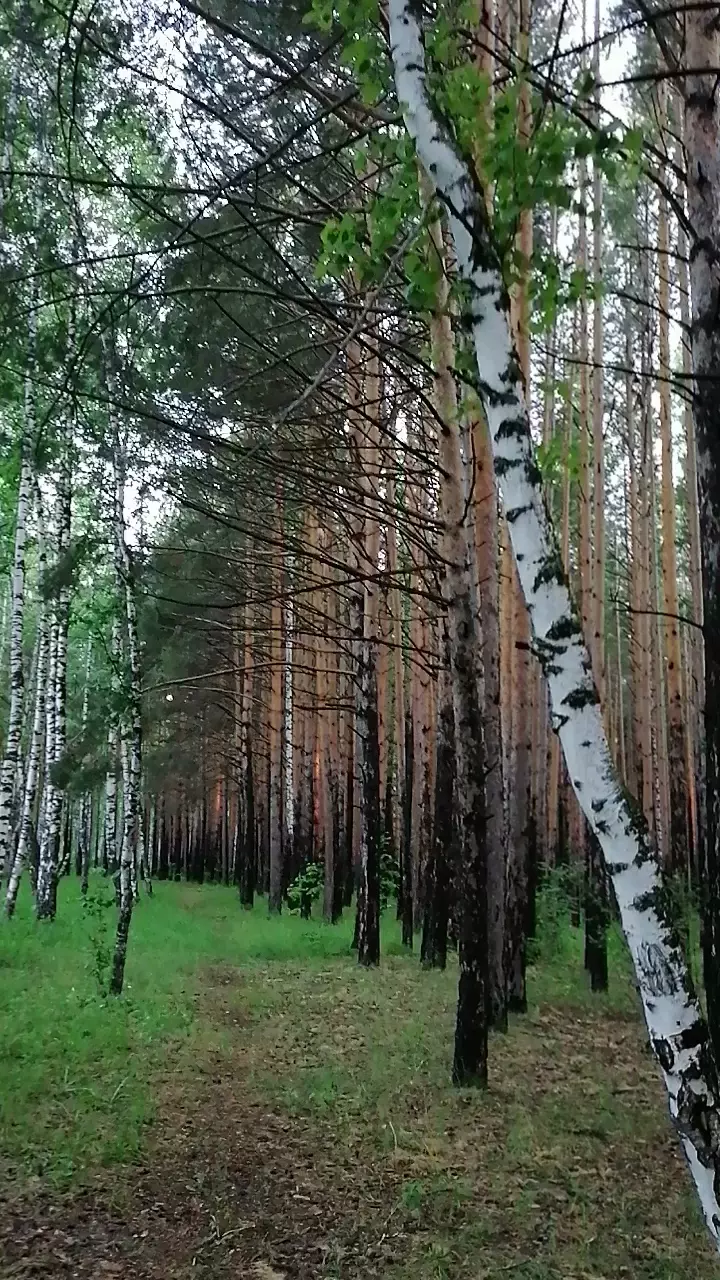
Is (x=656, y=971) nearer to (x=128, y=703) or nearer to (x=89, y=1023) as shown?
Answer: (x=89, y=1023)

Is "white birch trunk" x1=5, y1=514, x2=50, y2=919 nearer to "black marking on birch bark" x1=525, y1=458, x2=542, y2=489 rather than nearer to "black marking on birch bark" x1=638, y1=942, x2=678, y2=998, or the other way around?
"black marking on birch bark" x1=525, y1=458, x2=542, y2=489

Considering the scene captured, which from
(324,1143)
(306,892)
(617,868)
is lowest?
(324,1143)

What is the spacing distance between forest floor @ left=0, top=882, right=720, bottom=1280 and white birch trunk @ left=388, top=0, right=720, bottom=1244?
1842 mm

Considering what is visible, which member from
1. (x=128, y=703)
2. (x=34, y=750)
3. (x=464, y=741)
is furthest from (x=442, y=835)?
(x=34, y=750)

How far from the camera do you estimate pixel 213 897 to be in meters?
25.8

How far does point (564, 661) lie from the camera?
2988 mm

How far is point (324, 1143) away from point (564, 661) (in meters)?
3.91

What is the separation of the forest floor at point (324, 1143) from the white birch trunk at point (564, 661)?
72.5 inches

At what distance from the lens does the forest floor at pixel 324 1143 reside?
4234mm

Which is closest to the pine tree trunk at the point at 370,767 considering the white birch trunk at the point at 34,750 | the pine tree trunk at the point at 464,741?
the pine tree trunk at the point at 464,741

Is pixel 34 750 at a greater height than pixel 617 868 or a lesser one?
greater

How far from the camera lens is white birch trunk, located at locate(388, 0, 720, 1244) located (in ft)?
8.99

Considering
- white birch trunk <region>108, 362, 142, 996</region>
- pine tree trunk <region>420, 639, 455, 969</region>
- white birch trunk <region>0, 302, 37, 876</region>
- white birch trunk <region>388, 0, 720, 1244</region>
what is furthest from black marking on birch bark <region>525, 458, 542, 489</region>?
white birch trunk <region>0, 302, 37, 876</region>

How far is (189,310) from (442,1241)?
20.9 feet
